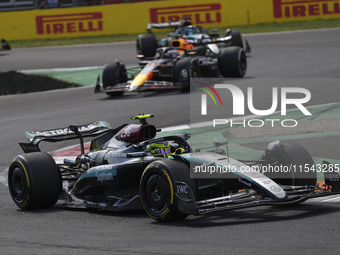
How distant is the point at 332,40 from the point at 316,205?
19.1m

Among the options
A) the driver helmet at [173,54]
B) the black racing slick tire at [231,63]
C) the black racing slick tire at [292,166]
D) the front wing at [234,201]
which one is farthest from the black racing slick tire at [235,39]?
the front wing at [234,201]

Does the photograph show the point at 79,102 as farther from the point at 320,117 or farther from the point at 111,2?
the point at 111,2

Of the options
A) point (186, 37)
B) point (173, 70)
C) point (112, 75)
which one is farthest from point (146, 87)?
point (186, 37)

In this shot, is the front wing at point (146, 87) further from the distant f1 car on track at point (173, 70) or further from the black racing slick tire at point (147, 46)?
the black racing slick tire at point (147, 46)

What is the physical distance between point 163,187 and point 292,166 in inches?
59.7

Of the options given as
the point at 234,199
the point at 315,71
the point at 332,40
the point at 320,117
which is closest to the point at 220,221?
the point at 234,199

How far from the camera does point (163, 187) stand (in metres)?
5.96

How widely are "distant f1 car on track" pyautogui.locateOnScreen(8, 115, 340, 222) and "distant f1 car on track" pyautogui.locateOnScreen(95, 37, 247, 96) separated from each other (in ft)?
24.6

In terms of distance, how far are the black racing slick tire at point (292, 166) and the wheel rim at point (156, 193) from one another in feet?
4.12

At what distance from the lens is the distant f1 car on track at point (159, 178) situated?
585 cm

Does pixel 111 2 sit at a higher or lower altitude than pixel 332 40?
higher

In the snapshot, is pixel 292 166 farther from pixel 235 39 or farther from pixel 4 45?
pixel 4 45

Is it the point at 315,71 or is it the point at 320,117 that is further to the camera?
the point at 315,71

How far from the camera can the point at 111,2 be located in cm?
3291
